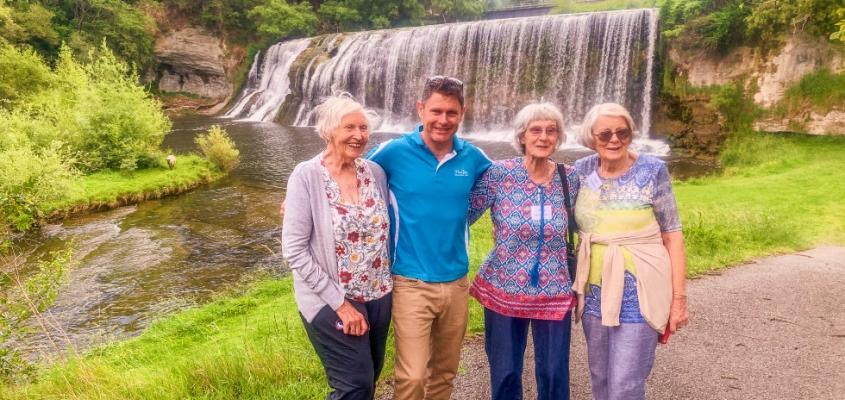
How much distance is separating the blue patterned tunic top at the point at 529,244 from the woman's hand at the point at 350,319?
2.71 feet

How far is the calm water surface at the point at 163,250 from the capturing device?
8.55 meters

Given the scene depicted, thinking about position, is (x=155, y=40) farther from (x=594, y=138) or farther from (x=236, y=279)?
(x=594, y=138)

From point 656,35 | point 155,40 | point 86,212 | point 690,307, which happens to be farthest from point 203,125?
point 690,307

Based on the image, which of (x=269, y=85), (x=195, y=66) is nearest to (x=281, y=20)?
(x=269, y=85)

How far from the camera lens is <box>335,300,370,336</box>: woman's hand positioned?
270 centimetres

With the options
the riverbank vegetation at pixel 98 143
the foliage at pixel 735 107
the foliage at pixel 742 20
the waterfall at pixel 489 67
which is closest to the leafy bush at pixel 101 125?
the riverbank vegetation at pixel 98 143

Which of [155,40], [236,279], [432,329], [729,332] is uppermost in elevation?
[155,40]

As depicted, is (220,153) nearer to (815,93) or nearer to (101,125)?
(101,125)

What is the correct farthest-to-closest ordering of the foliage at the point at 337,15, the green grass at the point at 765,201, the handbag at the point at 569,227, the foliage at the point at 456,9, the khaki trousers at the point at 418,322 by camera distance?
1. the foliage at the point at 456,9
2. the foliage at the point at 337,15
3. the green grass at the point at 765,201
4. the handbag at the point at 569,227
5. the khaki trousers at the point at 418,322

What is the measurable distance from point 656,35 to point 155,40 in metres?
35.9

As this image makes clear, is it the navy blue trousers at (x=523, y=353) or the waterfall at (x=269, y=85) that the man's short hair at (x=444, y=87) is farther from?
the waterfall at (x=269, y=85)

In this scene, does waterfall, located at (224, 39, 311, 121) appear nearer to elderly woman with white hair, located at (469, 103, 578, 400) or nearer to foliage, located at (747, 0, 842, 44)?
foliage, located at (747, 0, 842, 44)

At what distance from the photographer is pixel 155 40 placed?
41125mm

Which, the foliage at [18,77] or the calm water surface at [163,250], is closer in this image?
the calm water surface at [163,250]
